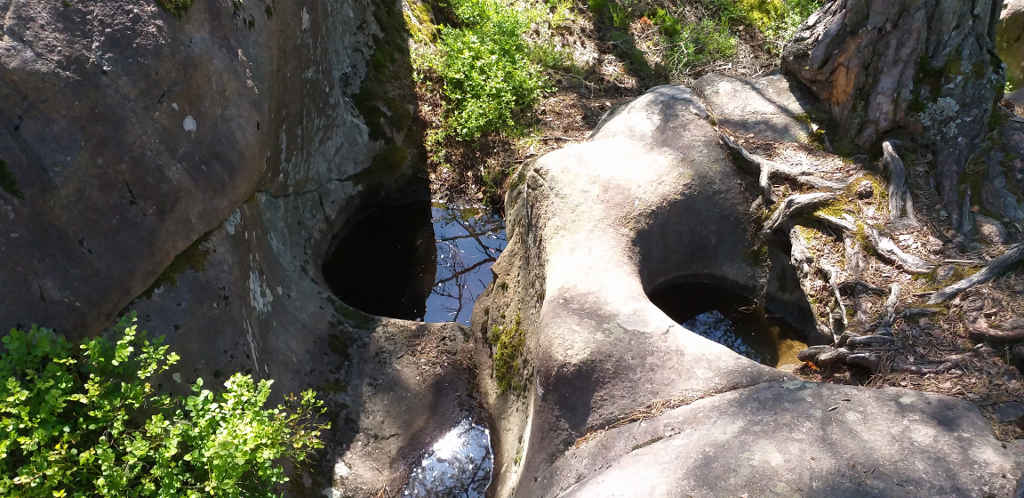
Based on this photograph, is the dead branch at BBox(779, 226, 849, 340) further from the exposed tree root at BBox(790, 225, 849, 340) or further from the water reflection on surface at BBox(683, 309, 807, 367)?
the water reflection on surface at BBox(683, 309, 807, 367)

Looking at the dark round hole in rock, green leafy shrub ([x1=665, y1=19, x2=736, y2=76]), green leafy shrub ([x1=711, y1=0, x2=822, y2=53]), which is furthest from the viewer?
green leafy shrub ([x1=711, y1=0, x2=822, y2=53])

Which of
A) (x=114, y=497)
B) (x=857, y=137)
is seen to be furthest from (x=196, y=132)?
(x=857, y=137)

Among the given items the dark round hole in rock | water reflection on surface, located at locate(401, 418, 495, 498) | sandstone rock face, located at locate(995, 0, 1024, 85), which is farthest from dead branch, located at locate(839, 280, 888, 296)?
sandstone rock face, located at locate(995, 0, 1024, 85)

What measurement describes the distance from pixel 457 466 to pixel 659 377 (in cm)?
182

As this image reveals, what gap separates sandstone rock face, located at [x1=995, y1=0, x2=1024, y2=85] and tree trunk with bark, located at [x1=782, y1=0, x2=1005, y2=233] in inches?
125

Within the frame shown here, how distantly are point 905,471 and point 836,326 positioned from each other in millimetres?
1564

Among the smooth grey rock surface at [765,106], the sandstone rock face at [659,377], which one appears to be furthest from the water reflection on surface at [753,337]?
the smooth grey rock surface at [765,106]

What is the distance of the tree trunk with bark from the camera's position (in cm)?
476

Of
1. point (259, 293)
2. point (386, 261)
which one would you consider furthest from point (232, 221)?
point (386, 261)

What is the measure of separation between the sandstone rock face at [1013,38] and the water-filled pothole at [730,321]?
4.82 meters

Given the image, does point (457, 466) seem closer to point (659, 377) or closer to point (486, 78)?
point (659, 377)

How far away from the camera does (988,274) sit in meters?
3.97

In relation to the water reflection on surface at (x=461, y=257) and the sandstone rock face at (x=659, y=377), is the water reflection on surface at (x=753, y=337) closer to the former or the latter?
the sandstone rock face at (x=659, y=377)

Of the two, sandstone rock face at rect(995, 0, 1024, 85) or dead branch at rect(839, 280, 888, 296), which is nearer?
dead branch at rect(839, 280, 888, 296)
